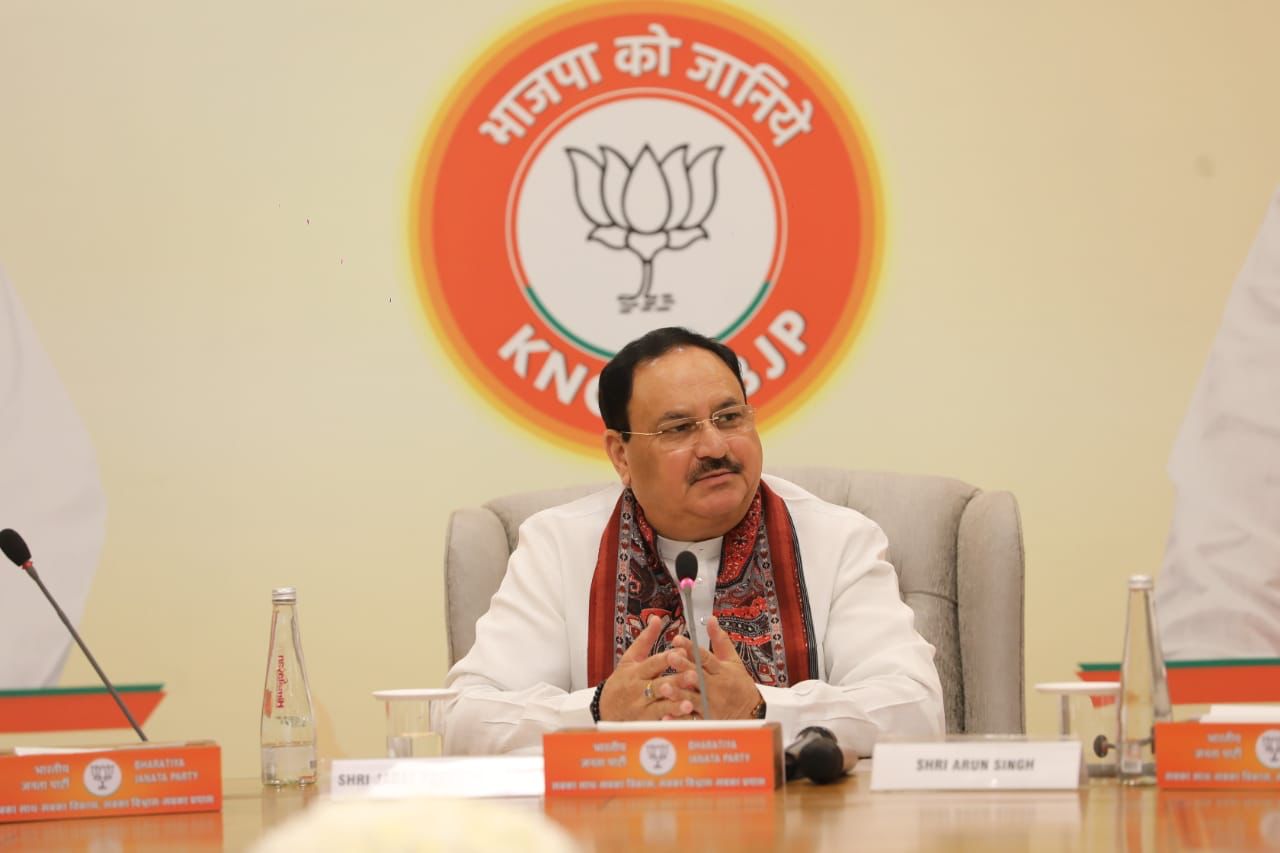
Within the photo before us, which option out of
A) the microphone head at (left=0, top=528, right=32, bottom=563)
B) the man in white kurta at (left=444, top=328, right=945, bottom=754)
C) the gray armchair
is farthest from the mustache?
the microphone head at (left=0, top=528, right=32, bottom=563)

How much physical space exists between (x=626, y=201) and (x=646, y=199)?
5 centimetres

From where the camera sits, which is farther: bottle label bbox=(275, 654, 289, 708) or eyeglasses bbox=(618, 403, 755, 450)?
eyeglasses bbox=(618, 403, 755, 450)

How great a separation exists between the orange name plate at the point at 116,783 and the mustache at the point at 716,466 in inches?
47.4

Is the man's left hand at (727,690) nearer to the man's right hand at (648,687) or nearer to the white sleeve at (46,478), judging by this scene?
the man's right hand at (648,687)

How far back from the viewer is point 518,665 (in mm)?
2592

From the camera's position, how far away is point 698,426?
2693 mm

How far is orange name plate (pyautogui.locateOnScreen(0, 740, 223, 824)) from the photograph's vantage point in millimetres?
1625

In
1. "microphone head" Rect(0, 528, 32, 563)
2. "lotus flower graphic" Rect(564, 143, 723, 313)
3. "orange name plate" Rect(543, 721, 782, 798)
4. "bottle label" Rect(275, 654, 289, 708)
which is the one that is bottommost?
"orange name plate" Rect(543, 721, 782, 798)

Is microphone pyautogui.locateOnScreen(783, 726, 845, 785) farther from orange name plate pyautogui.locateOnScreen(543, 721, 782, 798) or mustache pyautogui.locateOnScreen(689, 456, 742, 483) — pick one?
mustache pyautogui.locateOnScreen(689, 456, 742, 483)

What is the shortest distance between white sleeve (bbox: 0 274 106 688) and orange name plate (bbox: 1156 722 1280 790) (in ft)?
8.56

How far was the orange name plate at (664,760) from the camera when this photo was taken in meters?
1.56

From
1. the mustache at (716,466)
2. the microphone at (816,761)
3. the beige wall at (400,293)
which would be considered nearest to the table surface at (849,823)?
the microphone at (816,761)

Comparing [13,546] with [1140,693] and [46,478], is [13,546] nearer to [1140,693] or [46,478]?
[1140,693]

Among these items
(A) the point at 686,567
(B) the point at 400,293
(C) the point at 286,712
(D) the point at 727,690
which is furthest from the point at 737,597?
(B) the point at 400,293
